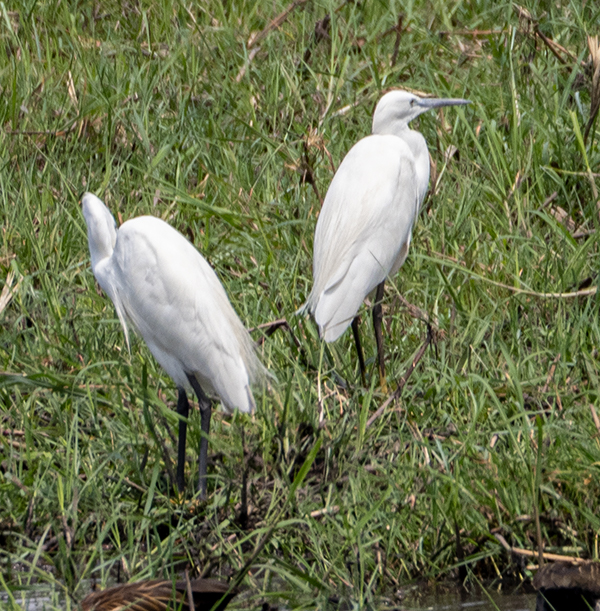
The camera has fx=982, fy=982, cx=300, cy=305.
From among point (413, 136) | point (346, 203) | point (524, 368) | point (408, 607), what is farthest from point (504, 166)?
point (408, 607)

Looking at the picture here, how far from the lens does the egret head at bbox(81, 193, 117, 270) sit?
3301 mm

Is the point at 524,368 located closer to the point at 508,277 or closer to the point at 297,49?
the point at 508,277

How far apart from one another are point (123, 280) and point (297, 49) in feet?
10.5

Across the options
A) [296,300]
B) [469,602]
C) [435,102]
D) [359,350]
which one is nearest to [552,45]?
[435,102]

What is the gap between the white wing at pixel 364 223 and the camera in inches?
159

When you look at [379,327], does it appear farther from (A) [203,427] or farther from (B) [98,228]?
(B) [98,228]

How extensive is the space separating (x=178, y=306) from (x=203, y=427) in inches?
16.3

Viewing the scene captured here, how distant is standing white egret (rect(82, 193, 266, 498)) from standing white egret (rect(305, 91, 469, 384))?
69cm

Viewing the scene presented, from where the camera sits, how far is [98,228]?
331cm

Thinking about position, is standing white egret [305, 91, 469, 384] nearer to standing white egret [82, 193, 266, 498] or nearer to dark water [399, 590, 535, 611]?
standing white egret [82, 193, 266, 498]

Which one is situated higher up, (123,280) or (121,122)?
(123,280)

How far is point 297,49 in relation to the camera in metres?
6.09

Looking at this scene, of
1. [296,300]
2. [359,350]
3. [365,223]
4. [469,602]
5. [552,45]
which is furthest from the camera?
[552,45]

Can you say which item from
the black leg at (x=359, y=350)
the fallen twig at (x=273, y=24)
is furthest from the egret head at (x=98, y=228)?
the fallen twig at (x=273, y=24)
